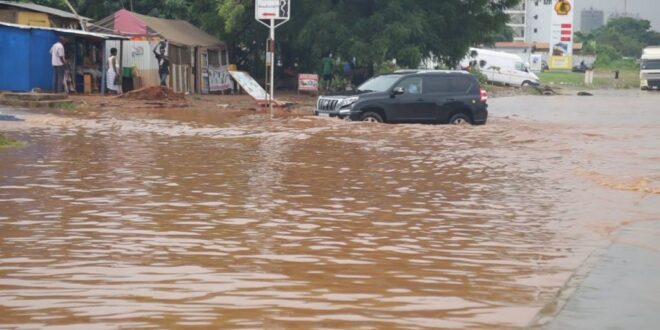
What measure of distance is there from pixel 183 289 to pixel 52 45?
2513 cm

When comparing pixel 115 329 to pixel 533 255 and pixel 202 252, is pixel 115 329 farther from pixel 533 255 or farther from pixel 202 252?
pixel 533 255

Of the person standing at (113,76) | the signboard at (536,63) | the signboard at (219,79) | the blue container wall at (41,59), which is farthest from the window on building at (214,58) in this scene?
the signboard at (536,63)

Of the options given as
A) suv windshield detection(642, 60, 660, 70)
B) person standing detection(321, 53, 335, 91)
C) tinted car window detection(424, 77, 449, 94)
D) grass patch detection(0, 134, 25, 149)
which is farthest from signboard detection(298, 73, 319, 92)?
suv windshield detection(642, 60, 660, 70)

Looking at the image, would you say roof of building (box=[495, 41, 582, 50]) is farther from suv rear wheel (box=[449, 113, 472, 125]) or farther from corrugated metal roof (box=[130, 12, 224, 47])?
suv rear wheel (box=[449, 113, 472, 125])

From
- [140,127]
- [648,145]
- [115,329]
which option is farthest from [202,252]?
[648,145]

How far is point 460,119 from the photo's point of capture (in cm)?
2525

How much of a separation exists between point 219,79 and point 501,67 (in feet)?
102

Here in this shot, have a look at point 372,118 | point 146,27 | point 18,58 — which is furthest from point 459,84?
point 146,27

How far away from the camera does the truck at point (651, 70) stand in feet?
210

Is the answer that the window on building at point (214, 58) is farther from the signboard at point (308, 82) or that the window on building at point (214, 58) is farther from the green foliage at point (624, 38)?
the green foliage at point (624, 38)

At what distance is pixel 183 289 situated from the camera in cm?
733

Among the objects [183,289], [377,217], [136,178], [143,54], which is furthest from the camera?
[143,54]

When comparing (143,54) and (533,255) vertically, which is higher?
(143,54)

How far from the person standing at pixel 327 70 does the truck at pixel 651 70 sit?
29.5m
